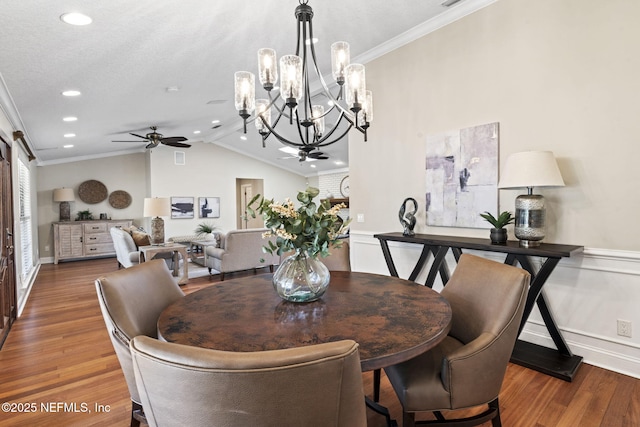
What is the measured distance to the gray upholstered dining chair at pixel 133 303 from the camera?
4.70 feet

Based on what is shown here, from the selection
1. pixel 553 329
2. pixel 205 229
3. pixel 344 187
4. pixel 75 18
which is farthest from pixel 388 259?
pixel 205 229

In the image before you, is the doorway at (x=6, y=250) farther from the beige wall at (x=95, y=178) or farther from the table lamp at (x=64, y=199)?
the beige wall at (x=95, y=178)

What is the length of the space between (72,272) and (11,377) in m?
4.66

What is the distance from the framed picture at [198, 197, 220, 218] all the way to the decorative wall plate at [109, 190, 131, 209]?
174cm

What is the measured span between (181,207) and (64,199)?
97.6 inches

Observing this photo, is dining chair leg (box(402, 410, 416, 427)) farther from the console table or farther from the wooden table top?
the console table

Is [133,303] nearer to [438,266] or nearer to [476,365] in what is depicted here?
[476,365]

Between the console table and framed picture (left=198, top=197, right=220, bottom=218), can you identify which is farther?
framed picture (left=198, top=197, right=220, bottom=218)

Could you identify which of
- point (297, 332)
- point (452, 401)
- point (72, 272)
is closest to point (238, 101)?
point (297, 332)

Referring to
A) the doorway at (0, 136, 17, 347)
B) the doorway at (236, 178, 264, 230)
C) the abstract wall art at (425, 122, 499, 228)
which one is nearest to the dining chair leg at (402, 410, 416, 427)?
the abstract wall art at (425, 122, 499, 228)

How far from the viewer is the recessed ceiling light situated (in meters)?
2.11

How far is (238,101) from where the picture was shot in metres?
2.16

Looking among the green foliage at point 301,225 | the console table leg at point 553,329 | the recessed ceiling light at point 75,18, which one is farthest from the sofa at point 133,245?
the console table leg at point 553,329

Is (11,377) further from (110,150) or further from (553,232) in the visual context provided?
(110,150)
